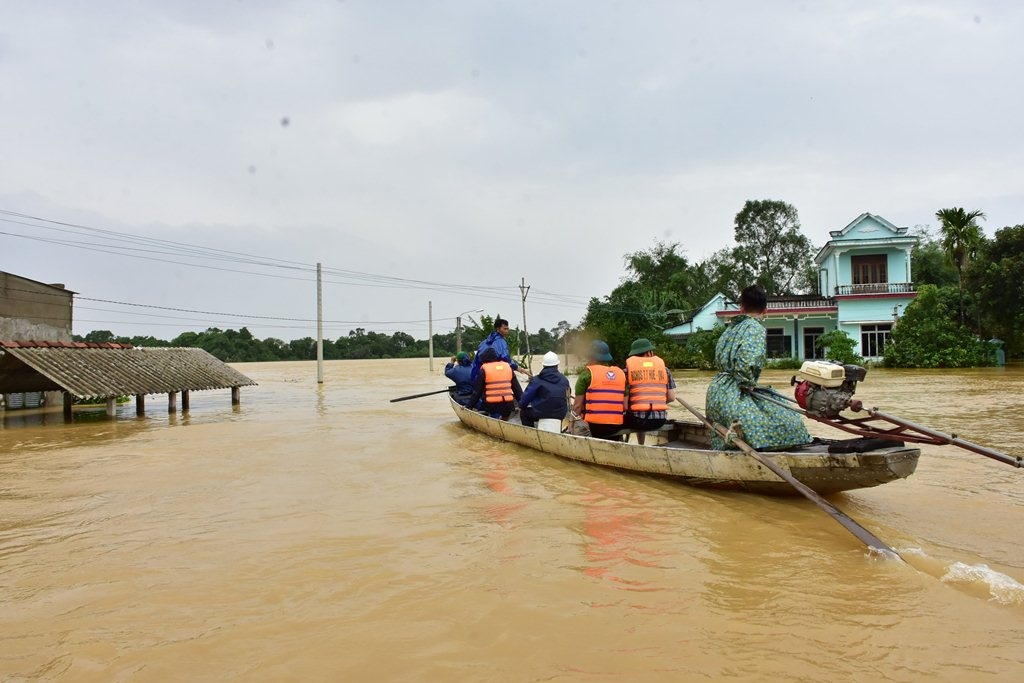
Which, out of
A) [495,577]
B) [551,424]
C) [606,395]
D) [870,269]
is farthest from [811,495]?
[870,269]

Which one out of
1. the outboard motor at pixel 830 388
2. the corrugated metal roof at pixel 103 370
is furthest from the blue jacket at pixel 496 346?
the corrugated metal roof at pixel 103 370

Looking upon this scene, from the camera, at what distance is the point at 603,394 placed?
8344 mm

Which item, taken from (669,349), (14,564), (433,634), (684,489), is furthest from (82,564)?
(669,349)

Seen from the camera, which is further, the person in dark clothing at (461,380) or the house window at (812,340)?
the house window at (812,340)

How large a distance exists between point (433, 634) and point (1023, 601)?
3522mm

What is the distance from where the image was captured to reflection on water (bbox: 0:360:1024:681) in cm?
350

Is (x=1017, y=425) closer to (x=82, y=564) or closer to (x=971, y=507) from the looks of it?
(x=971, y=507)

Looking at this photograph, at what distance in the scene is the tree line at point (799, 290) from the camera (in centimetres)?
2728

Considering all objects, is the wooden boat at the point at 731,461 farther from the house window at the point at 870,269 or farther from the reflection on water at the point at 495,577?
the house window at the point at 870,269

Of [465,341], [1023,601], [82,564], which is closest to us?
[1023,601]

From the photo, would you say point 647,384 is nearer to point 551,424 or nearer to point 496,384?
point 551,424

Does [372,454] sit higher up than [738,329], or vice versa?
[738,329]

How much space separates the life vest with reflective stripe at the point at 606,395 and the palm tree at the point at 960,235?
26.8 meters

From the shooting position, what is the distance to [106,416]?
669 inches
